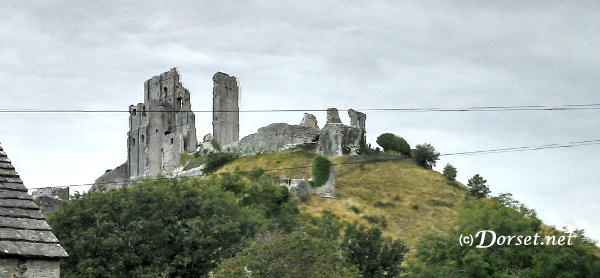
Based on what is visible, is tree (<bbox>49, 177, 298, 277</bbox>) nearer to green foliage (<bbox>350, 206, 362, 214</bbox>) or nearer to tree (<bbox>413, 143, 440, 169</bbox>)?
green foliage (<bbox>350, 206, 362, 214</bbox>)

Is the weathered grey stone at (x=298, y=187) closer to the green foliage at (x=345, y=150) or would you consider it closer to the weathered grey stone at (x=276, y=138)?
the green foliage at (x=345, y=150)

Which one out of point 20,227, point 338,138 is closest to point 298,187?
point 338,138

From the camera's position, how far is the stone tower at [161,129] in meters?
88.5

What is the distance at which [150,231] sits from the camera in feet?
102

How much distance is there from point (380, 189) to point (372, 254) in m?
34.8

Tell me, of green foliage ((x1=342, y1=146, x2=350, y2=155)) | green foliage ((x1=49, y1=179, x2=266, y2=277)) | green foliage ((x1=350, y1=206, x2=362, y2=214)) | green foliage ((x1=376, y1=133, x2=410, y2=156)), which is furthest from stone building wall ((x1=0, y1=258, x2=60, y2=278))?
green foliage ((x1=376, y1=133, x2=410, y2=156))

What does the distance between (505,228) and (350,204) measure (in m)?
32.3

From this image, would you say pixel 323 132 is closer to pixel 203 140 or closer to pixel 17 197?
pixel 203 140

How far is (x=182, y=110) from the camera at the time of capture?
89625mm

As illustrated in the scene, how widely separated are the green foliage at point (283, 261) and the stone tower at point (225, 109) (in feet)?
202

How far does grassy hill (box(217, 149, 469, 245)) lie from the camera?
6444cm

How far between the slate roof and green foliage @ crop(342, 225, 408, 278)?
88.7 ft

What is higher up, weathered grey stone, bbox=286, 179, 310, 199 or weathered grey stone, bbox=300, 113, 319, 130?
weathered grey stone, bbox=300, 113, 319, 130

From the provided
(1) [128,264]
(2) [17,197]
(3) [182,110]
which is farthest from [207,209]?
(3) [182,110]
